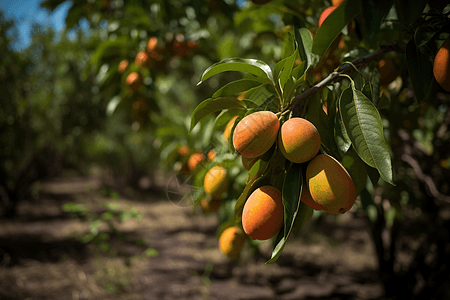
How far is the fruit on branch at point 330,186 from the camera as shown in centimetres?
42

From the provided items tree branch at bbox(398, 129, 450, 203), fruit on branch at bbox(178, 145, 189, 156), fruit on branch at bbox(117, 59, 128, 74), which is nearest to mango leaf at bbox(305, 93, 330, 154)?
fruit on branch at bbox(178, 145, 189, 156)

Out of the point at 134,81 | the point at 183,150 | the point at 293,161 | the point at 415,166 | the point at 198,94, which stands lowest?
the point at 198,94

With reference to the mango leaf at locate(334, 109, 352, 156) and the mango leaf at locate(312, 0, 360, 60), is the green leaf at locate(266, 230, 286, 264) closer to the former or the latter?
the mango leaf at locate(334, 109, 352, 156)

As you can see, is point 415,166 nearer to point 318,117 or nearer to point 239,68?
point 318,117

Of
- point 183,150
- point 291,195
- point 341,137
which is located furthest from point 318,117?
point 183,150

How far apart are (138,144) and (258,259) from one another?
4.44 m

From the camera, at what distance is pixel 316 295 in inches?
92.4

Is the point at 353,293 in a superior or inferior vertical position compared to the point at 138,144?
superior

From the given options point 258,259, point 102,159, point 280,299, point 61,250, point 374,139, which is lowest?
point 102,159

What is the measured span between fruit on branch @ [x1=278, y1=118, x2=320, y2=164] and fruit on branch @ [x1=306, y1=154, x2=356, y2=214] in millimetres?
24

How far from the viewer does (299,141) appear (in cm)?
43

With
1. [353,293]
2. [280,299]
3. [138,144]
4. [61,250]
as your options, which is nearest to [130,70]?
[280,299]

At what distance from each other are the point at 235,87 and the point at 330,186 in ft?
0.89

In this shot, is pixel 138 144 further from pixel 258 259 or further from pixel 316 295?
pixel 316 295
